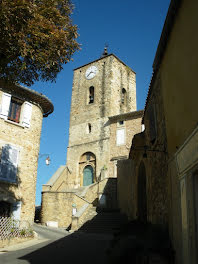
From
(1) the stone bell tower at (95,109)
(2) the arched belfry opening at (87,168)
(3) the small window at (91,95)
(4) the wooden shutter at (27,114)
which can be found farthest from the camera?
(3) the small window at (91,95)

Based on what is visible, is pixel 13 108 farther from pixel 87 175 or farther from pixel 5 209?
pixel 87 175

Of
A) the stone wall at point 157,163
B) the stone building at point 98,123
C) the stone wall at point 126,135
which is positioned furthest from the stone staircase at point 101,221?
the stone wall at point 126,135

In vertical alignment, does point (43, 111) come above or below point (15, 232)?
above

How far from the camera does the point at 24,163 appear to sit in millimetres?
13609

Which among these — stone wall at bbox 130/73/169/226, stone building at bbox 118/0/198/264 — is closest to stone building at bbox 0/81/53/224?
stone wall at bbox 130/73/169/226

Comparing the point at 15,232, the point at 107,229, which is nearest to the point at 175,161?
the point at 15,232

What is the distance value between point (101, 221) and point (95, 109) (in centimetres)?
1435

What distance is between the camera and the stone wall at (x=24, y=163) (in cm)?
1276

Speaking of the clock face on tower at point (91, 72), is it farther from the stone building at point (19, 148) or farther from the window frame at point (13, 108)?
the window frame at point (13, 108)

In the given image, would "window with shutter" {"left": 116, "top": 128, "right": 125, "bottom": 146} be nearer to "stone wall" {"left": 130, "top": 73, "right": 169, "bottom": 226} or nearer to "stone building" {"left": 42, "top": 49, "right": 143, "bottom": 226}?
"stone building" {"left": 42, "top": 49, "right": 143, "bottom": 226}

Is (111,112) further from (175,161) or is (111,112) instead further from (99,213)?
(175,161)

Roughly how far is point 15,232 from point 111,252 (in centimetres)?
625

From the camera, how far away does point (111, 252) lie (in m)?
5.89

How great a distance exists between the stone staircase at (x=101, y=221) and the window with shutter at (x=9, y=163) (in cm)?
459
